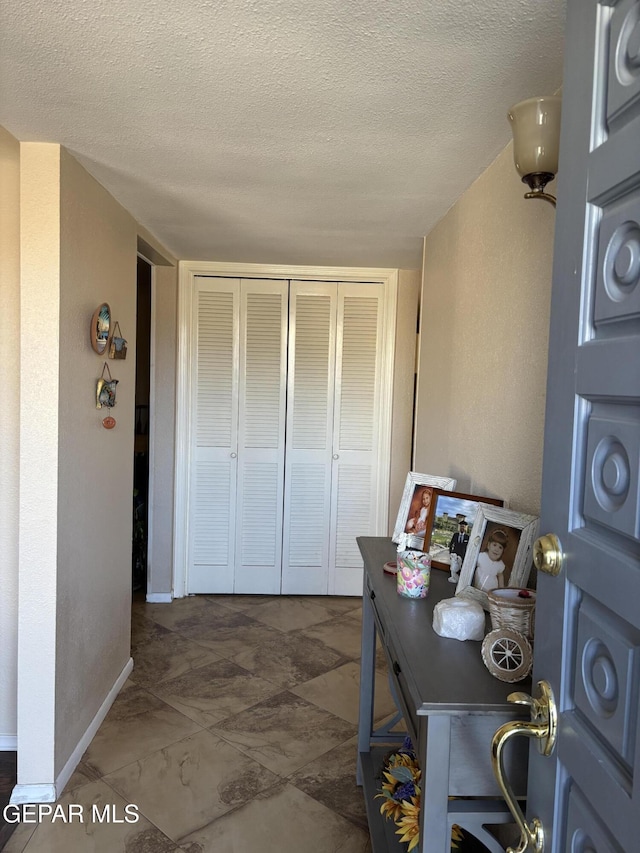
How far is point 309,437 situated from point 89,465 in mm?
1851

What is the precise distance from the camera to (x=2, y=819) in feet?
6.24

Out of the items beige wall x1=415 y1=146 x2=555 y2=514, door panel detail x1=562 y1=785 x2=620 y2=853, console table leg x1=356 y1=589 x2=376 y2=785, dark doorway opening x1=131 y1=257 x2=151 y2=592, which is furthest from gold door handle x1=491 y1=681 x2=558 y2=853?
dark doorway opening x1=131 y1=257 x2=151 y2=592

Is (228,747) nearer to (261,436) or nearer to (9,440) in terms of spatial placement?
(9,440)

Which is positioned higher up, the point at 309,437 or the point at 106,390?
the point at 106,390

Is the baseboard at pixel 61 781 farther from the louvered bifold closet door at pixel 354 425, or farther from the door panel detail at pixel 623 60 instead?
the door panel detail at pixel 623 60

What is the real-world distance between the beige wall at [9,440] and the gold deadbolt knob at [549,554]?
2.04 m

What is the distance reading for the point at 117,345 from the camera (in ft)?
8.01

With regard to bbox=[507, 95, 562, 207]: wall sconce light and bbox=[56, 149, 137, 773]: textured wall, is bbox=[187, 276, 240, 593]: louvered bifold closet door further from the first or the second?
bbox=[507, 95, 562, 207]: wall sconce light

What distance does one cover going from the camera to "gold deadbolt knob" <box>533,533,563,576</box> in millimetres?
796

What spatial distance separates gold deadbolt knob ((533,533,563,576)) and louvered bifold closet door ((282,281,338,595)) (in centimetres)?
309

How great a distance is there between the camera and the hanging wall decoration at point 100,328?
2188 mm

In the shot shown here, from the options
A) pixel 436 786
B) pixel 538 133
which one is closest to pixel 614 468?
pixel 436 786

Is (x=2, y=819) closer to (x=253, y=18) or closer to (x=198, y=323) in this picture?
(x=253, y=18)

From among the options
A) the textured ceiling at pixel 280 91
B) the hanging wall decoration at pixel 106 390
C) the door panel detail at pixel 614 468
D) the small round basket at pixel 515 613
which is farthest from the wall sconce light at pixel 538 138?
the hanging wall decoration at pixel 106 390
